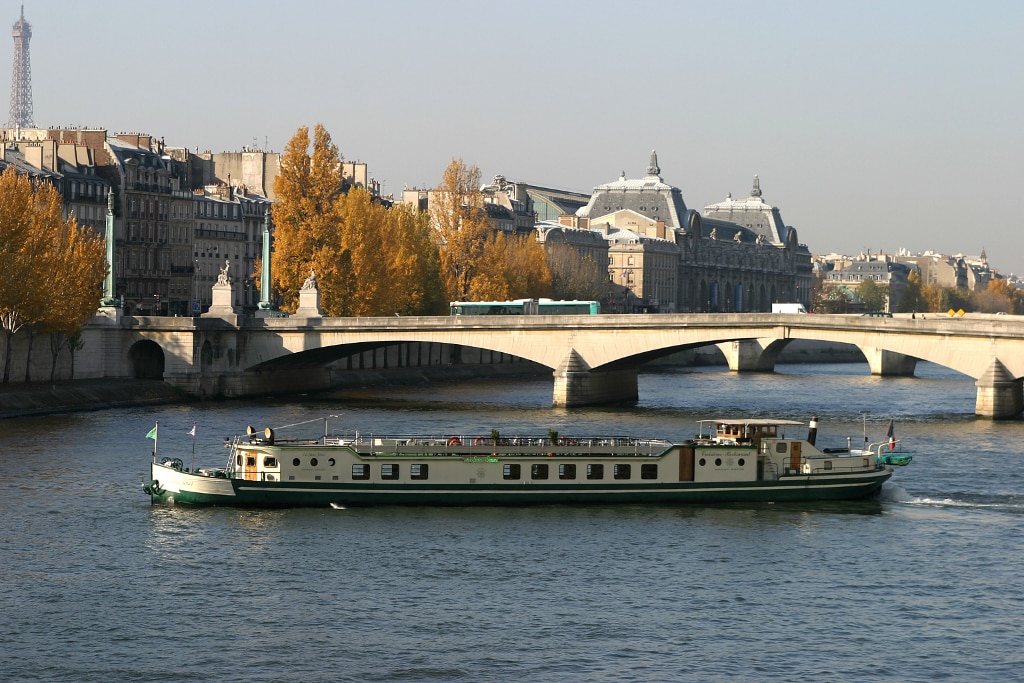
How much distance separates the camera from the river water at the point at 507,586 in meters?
39.1

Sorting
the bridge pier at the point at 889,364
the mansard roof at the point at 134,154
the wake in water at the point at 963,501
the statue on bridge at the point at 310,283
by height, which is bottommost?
the wake in water at the point at 963,501

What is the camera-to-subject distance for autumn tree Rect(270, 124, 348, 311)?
11019 centimetres

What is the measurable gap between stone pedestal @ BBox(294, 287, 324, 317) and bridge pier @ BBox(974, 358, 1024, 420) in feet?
124

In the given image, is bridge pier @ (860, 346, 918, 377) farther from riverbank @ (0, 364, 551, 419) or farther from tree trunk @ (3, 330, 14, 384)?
tree trunk @ (3, 330, 14, 384)

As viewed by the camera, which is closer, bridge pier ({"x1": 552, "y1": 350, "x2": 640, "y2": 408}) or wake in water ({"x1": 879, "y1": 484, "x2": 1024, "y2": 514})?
wake in water ({"x1": 879, "y1": 484, "x2": 1024, "y2": 514})

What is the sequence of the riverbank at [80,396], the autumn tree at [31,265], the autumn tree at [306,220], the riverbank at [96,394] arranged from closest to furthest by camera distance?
the riverbank at [80,396], the riverbank at [96,394], the autumn tree at [31,265], the autumn tree at [306,220]

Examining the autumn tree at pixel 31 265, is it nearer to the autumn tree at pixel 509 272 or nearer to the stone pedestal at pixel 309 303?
the stone pedestal at pixel 309 303

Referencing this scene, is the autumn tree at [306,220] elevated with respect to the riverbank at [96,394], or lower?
elevated

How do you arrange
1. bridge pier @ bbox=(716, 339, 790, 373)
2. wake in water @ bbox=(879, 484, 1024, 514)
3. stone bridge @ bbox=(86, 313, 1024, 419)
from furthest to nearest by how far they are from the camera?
→ bridge pier @ bbox=(716, 339, 790, 373)
stone bridge @ bbox=(86, 313, 1024, 419)
wake in water @ bbox=(879, 484, 1024, 514)

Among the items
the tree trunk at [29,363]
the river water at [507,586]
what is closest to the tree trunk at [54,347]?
the tree trunk at [29,363]

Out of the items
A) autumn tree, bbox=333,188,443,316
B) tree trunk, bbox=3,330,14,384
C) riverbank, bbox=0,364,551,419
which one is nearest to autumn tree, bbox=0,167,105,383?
tree trunk, bbox=3,330,14,384

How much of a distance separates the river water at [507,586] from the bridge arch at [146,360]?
30.9 meters

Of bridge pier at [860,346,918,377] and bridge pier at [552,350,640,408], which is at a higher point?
bridge pier at [860,346,918,377]

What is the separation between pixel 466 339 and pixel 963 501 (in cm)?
4493
